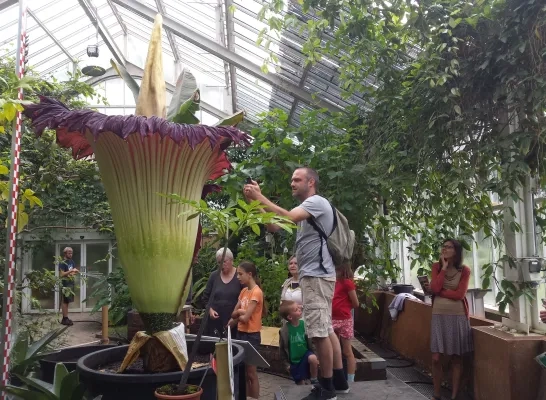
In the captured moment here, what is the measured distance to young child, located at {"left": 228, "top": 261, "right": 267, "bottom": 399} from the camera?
12.4 ft

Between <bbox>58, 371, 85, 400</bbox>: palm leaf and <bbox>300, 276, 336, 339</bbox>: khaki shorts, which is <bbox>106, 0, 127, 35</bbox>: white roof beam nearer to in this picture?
<bbox>300, 276, 336, 339</bbox>: khaki shorts

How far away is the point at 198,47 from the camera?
946 centimetres

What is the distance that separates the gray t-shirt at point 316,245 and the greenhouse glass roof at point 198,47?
3066mm

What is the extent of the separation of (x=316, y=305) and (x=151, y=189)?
957 millimetres

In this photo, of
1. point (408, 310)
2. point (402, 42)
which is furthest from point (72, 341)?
point (402, 42)

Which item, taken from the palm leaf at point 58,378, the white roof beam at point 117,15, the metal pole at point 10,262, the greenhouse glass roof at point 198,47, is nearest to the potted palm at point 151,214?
the palm leaf at point 58,378

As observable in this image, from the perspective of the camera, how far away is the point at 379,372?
14.5 ft

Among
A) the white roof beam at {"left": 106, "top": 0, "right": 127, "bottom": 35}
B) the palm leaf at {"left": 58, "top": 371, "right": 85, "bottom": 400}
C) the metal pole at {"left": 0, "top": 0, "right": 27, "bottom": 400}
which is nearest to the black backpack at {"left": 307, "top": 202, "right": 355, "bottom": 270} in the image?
the palm leaf at {"left": 58, "top": 371, "right": 85, "bottom": 400}

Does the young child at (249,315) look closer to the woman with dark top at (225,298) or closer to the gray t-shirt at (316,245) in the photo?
the woman with dark top at (225,298)

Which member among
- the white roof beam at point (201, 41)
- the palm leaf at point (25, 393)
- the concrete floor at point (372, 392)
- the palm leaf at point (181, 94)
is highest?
the white roof beam at point (201, 41)

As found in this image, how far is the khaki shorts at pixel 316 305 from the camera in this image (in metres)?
2.36

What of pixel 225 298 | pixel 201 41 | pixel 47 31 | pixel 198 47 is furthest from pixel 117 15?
pixel 225 298

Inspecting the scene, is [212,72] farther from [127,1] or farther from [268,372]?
[268,372]

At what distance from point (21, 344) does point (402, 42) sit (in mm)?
2880
